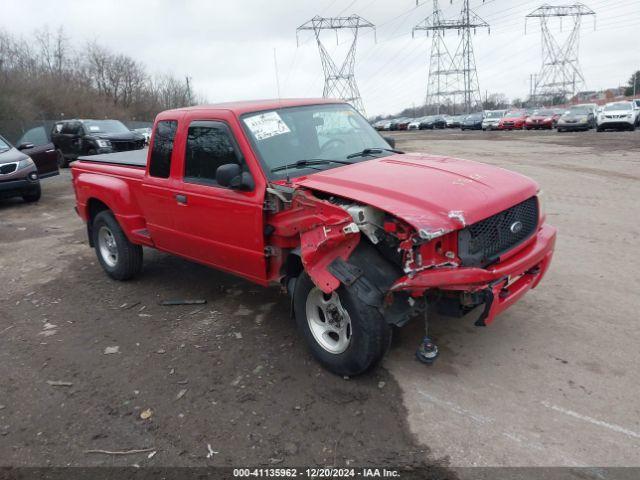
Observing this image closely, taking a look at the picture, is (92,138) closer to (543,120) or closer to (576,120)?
(576,120)

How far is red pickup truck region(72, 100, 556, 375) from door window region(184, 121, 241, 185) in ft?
0.05

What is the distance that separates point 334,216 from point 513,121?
118ft

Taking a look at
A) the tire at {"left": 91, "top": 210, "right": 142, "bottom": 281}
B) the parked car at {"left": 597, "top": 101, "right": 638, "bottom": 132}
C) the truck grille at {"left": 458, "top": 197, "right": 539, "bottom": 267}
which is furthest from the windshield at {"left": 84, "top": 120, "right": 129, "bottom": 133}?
the parked car at {"left": 597, "top": 101, "right": 638, "bottom": 132}

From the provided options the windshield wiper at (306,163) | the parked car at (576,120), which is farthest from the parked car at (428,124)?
the windshield wiper at (306,163)

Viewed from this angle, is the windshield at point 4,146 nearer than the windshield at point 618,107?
Yes

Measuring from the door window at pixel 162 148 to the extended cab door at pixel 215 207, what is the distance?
0.17m

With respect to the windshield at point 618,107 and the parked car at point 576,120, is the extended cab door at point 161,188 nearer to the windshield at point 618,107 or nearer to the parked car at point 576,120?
the windshield at point 618,107

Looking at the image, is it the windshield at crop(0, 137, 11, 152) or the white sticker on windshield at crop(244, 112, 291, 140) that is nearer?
the white sticker on windshield at crop(244, 112, 291, 140)

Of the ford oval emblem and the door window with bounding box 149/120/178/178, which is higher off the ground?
the door window with bounding box 149/120/178/178

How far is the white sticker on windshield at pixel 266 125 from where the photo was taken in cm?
419

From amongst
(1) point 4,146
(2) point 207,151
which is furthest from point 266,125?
(1) point 4,146

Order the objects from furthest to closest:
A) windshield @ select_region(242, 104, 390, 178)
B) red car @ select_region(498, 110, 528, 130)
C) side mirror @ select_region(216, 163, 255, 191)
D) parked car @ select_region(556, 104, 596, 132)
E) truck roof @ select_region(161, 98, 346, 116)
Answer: red car @ select_region(498, 110, 528, 130), parked car @ select_region(556, 104, 596, 132), truck roof @ select_region(161, 98, 346, 116), windshield @ select_region(242, 104, 390, 178), side mirror @ select_region(216, 163, 255, 191)

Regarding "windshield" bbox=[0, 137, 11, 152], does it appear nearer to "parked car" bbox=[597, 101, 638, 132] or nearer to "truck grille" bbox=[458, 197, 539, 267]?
"truck grille" bbox=[458, 197, 539, 267]

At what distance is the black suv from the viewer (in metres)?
17.5
